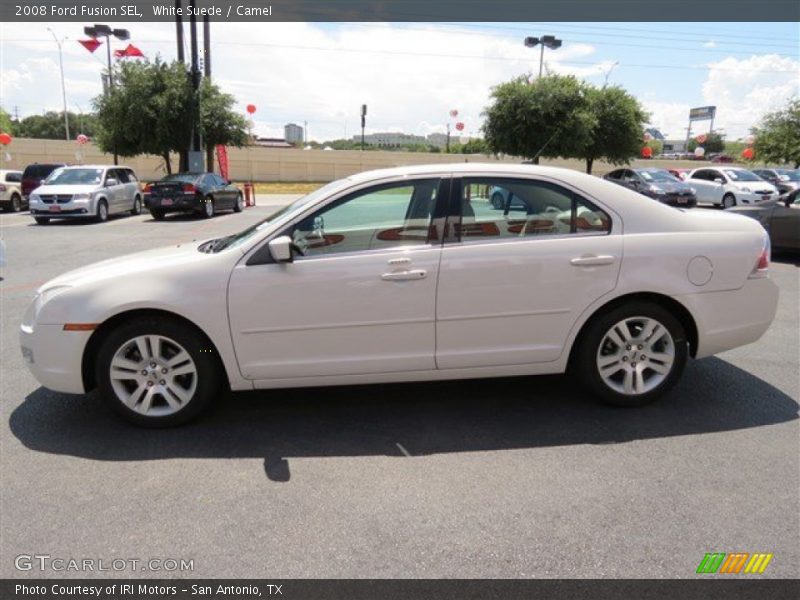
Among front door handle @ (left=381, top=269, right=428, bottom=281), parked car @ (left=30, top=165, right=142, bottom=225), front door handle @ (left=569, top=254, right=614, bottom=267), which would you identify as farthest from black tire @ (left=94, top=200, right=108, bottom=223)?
front door handle @ (left=569, top=254, right=614, bottom=267)

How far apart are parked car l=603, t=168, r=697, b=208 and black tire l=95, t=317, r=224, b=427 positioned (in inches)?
770

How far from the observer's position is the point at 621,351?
4266 millimetres

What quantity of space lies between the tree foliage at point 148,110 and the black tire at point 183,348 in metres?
24.4

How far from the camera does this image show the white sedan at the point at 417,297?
394 cm

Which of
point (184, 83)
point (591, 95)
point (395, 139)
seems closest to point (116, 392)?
point (184, 83)

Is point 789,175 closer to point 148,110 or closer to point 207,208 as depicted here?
point 207,208

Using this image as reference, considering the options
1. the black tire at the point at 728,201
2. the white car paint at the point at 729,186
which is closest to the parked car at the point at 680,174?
the white car paint at the point at 729,186

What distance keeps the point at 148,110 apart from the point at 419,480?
25.9 meters

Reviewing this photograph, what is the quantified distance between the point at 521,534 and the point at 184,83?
27.3 meters

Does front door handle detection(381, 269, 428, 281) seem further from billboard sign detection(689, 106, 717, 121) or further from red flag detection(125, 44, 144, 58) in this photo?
billboard sign detection(689, 106, 717, 121)

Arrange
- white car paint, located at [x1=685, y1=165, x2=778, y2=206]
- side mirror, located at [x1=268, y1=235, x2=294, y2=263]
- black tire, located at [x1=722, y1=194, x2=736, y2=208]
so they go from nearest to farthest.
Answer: side mirror, located at [x1=268, y1=235, x2=294, y2=263]
white car paint, located at [x1=685, y1=165, x2=778, y2=206]
black tire, located at [x1=722, y1=194, x2=736, y2=208]

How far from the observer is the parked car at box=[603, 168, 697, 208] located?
70.5 ft
